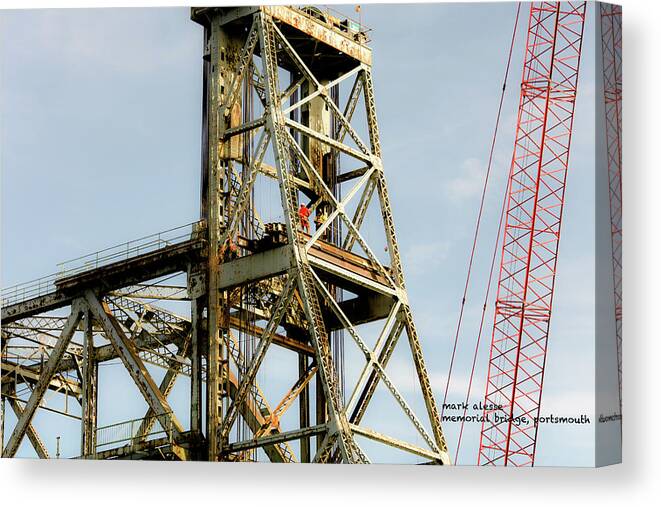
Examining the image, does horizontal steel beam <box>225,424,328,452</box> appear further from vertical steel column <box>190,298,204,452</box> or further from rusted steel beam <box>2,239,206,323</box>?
rusted steel beam <box>2,239,206,323</box>

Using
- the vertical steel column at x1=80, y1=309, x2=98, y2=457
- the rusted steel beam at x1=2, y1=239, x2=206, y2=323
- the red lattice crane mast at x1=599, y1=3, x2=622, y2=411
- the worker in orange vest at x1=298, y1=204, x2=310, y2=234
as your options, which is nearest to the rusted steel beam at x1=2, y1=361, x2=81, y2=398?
the rusted steel beam at x1=2, y1=239, x2=206, y2=323

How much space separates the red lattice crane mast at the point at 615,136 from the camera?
56344mm

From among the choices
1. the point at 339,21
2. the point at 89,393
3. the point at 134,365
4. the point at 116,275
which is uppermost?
the point at 339,21

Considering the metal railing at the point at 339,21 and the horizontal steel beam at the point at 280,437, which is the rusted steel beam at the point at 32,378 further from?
the metal railing at the point at 339,21

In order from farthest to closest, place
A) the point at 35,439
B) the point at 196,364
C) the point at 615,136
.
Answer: the point at 35,439
the point at 196,364
the point at 615,136

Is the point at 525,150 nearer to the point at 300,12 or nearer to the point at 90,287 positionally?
the point at 300,12

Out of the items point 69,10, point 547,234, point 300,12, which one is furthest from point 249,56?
point 547,234

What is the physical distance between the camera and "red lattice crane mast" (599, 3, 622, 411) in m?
56.3

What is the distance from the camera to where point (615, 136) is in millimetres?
56875

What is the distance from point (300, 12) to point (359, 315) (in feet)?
34.3

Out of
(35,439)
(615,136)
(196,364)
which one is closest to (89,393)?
(196,364)

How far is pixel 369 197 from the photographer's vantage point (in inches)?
2704

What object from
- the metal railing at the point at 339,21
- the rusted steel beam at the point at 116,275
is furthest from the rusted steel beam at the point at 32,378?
the metal railing at the point at 339,21

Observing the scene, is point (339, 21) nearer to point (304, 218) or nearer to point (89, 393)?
point (304, 218)
